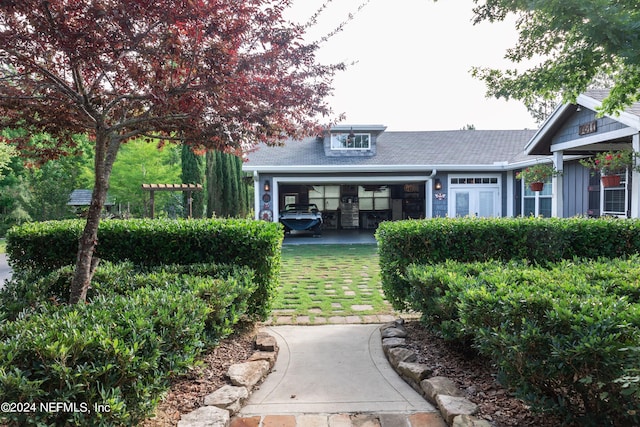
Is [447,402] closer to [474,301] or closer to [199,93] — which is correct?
[474,301]

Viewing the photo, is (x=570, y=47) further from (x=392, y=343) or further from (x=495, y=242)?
(x=392, y=343)

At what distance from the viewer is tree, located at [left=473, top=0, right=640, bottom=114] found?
2.94m

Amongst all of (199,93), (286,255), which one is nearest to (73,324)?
(199,93)

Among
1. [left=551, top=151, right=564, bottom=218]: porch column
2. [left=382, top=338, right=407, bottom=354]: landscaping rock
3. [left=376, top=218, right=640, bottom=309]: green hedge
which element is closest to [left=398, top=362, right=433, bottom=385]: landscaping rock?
[left=382, top=338, right=407, bottom=354]: landscaping rock

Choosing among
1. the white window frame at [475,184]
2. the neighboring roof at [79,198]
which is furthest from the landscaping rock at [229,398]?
the neighboring roof at [79,198]

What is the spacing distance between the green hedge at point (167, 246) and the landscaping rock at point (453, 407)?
2.29 m

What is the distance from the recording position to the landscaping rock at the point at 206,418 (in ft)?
8.49

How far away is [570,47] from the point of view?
4012 millimetres

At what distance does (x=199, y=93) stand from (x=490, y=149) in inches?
654

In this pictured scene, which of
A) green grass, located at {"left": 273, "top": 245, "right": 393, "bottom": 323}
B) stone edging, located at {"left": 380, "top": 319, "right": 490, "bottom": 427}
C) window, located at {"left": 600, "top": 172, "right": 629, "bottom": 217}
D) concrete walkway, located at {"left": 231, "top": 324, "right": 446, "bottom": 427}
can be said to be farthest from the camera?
window, located at {"left": 600, "top": 172, "right": 629, "bottom": 217}

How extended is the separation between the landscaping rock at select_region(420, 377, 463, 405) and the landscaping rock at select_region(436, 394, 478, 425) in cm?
7

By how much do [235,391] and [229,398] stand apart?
113mm

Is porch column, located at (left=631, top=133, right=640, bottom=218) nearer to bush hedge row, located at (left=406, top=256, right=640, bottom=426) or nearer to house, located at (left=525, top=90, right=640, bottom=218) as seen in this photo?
house, located at (left=525, top=90, right=640, bottom=218)

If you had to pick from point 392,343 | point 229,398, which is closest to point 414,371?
point 392,343
